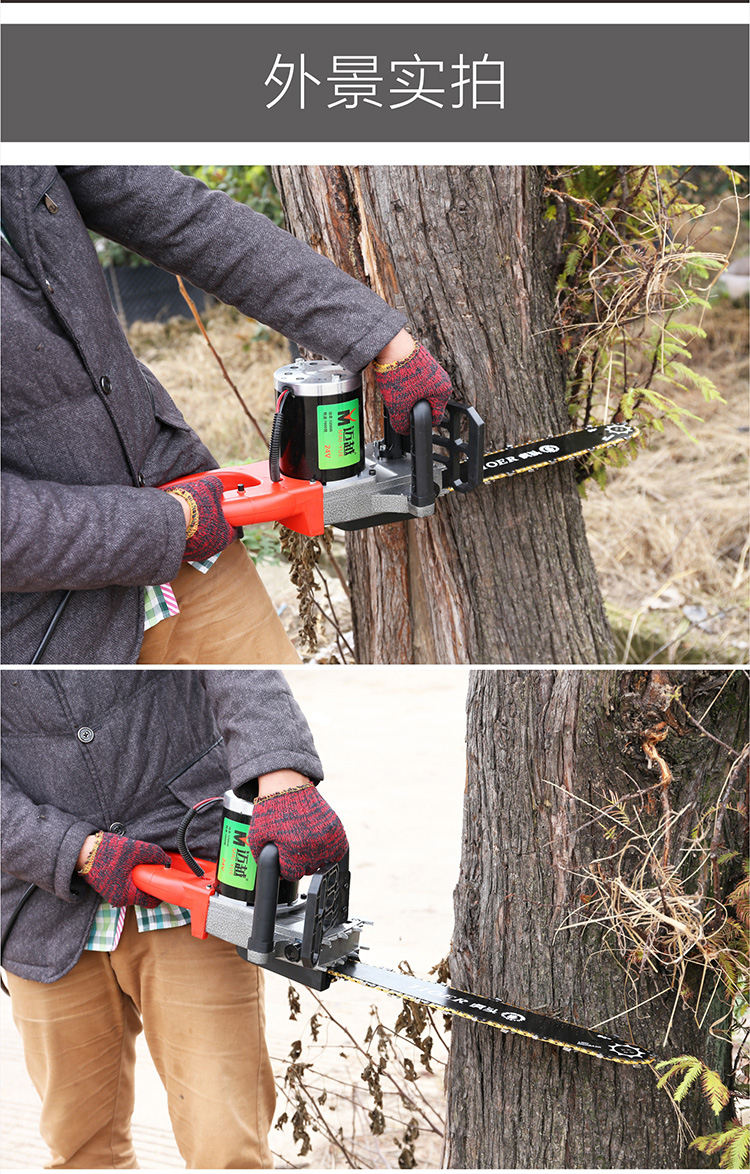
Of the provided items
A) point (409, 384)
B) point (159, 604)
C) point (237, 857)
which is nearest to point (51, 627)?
point (159, 604)

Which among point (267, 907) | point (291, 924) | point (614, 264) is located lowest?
point (291, 924)

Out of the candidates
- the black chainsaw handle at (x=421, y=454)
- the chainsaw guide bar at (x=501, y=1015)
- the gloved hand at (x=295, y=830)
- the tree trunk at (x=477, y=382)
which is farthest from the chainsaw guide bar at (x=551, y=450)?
the chainsaw guide bar at (x=501, y=1015)

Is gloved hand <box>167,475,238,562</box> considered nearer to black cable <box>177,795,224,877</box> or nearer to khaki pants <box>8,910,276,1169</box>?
black cable <box>177,795,224,877</box>

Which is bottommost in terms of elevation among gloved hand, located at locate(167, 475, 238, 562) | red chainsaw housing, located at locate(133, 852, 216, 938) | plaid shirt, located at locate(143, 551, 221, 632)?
red chainsaw housing, located at locate(133, 852, 216, 938)

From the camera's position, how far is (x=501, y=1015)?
6.97 feet

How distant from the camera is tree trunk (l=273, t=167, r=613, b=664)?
8.21 ft

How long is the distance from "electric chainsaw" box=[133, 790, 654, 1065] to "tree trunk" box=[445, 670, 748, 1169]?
0.09 meters

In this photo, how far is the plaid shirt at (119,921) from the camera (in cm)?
221

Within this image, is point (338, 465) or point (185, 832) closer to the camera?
point (185, 832)

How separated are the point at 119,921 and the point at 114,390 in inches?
47.2

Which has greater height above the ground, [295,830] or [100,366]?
[100,366]

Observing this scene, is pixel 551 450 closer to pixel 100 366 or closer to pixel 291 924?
pixel 100 366

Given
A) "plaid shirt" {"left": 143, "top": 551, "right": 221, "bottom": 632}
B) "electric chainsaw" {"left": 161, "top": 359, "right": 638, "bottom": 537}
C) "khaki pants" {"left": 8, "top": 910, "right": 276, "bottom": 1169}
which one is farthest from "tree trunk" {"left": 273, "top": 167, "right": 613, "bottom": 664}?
"khaki pants" {"left": 8, "top": 910, "right": 276, "bottom": 1169}

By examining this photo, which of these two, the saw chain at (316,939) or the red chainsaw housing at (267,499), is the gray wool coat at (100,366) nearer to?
the red chainsaw housing at (267,499)
